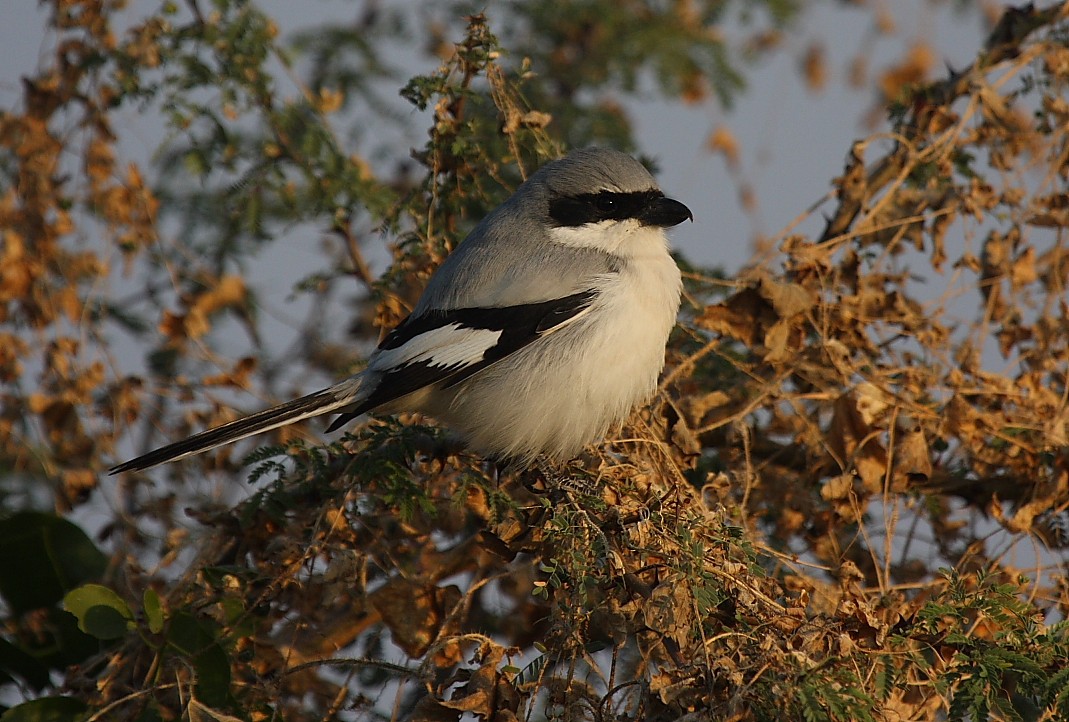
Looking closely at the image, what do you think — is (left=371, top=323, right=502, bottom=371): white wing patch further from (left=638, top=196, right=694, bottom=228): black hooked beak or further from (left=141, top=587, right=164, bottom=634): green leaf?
(left=141, top=587, right=164, bottom=634): green leaf

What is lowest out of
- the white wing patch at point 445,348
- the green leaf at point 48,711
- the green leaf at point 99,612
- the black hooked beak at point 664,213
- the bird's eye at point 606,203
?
the green leaf at point 48,711

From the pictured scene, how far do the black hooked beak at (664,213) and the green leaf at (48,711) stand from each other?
246 centimetres

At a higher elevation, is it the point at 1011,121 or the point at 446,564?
the point at 1011,121


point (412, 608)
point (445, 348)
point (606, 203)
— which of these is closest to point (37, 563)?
point (412, 608)

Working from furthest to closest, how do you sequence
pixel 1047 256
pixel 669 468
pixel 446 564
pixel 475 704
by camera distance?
pixel 1047 256, pixel 446 564, pixel 669 468, pixel 475 704

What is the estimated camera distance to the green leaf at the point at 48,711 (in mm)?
2889

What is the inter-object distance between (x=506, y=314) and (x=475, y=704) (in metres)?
1.64

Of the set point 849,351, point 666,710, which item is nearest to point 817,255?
point 849,351

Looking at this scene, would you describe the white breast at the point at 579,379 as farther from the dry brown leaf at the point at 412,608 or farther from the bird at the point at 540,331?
the dry brown leaf at the point at 412,608

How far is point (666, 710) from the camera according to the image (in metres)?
2.24

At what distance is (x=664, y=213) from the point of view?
389 cm

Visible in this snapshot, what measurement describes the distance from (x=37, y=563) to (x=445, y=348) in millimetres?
1545

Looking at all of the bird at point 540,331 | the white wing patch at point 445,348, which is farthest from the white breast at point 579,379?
the white wing patch at point 445,348

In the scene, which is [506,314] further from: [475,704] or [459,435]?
[475,704]
